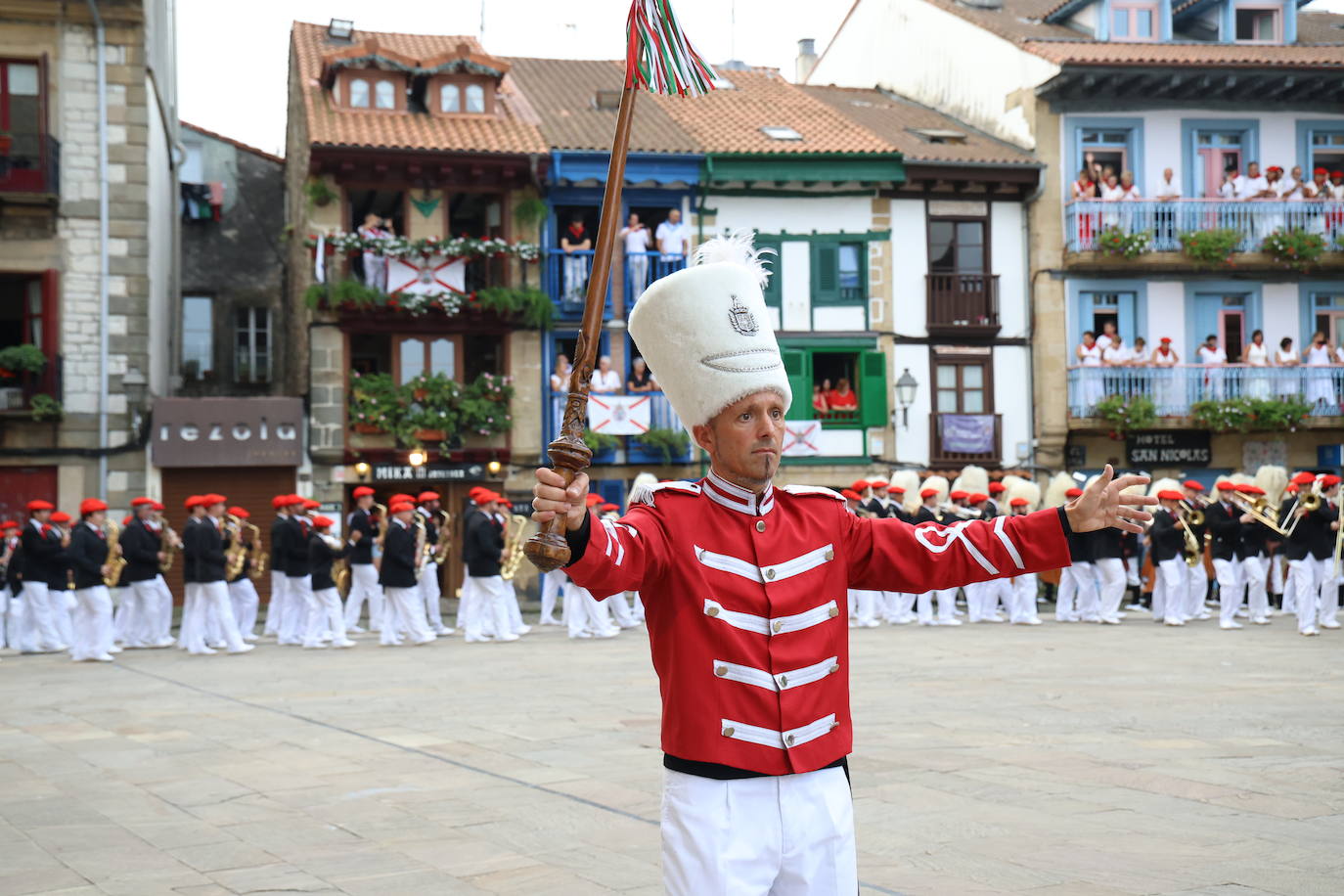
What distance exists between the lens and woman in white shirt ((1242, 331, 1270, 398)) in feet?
102

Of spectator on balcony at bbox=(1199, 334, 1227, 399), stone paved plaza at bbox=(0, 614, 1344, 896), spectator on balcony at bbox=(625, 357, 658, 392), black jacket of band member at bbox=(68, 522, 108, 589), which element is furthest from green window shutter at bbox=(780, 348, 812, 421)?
black jacket of band member at bbox=(68, 522, 108, 589)

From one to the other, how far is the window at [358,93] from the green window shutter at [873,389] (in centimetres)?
1158

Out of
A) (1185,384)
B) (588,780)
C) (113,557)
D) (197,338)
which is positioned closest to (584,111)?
(197,338)

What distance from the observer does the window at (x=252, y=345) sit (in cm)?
3328

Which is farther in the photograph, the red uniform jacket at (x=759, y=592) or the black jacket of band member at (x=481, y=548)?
the black jacket of band member at (x=481, y=548)

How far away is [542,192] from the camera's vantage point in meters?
30.0

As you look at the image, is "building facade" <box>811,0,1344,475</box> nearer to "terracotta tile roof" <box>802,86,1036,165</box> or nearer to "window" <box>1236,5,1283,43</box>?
"terracotta tile roof" <box>802,86,1036,165</box>

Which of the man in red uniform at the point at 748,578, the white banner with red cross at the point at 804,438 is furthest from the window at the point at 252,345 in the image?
the man in red uniform at the point at 748,578

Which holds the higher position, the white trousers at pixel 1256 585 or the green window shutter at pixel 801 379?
the green window shutter at pixel 801 379

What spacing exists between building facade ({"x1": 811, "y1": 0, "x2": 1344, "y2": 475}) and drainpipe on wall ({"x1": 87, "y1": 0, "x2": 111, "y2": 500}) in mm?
18612

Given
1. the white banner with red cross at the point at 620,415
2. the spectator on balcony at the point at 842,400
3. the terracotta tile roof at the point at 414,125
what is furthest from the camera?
the spectator on balcony at the point at 842,400

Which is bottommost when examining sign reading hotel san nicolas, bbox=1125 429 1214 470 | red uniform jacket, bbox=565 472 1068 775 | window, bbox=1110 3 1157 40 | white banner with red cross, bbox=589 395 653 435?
red uniform jacket, bbox=565 472 1068 775

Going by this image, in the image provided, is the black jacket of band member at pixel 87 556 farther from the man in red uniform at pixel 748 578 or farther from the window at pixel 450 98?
the man in red uniform at pixel 748 578

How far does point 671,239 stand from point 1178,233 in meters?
10.9
